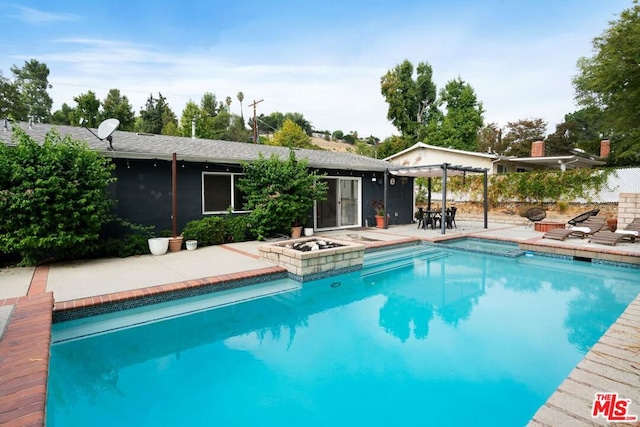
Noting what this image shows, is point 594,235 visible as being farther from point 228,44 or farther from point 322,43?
point 228,44

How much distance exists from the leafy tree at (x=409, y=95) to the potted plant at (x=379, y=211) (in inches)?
804

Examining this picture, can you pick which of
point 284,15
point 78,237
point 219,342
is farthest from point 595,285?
point 284,15

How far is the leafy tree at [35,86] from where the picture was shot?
34.3 m

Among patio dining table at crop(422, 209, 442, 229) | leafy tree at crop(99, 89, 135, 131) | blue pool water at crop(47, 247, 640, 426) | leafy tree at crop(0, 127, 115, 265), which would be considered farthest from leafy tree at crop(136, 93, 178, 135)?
blue pool water at crop(47, 247, 640, 426)

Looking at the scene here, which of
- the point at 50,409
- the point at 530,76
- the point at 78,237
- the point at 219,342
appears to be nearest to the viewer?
the point at 50,409

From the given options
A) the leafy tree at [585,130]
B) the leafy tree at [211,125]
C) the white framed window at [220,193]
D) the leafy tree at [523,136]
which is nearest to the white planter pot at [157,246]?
the white framed window at [220,193]

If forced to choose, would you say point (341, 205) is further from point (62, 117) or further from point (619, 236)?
point (62, 117)

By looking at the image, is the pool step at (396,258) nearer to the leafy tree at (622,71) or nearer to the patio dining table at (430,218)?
the patio dining table at (430,218)

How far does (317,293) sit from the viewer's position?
5859 mm

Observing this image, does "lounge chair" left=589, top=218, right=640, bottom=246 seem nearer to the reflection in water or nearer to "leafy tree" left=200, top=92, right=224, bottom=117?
the reflection in water

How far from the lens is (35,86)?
119 feet

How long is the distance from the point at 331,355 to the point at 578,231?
9.56 meters

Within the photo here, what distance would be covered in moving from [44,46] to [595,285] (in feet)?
61.3

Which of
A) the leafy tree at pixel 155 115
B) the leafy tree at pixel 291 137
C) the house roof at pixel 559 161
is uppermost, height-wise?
the leafy tree at pixel 155 115
